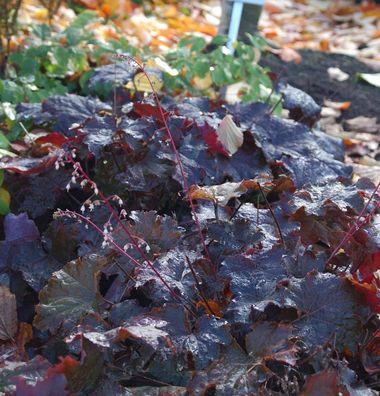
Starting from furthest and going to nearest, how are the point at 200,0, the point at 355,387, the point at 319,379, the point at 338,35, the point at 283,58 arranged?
the point at 200,0
the point at 338,35
the point at 283,58
the point at 355,387
the point at 319,379

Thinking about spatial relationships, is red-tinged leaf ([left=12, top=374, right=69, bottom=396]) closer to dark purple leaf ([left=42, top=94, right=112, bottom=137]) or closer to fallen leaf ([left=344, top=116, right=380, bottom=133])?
dark purple leaf ([left=42, top=94, right=112, bottom=137])

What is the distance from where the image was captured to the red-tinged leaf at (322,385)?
121 cm

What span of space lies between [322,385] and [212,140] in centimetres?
105

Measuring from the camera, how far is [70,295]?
5.11 feet

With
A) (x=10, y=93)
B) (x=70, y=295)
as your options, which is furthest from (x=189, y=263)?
(x=10, y=93)

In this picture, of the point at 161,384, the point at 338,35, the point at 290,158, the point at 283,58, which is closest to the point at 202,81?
the point at 290,158

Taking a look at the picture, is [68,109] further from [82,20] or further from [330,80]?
[330,80]

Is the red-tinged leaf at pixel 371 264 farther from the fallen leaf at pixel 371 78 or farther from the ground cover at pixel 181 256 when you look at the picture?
the fallen leaf at pixel 371 78

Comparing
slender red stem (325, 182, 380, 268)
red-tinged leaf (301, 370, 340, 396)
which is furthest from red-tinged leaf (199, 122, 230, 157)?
red-tinged leaf (301, 370, 340, 396)

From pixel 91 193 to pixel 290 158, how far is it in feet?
2.13

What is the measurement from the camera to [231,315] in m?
1.49

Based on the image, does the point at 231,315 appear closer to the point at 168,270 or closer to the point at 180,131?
the point at 168,270

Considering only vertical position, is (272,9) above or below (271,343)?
below

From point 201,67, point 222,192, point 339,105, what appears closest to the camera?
point 222,192
